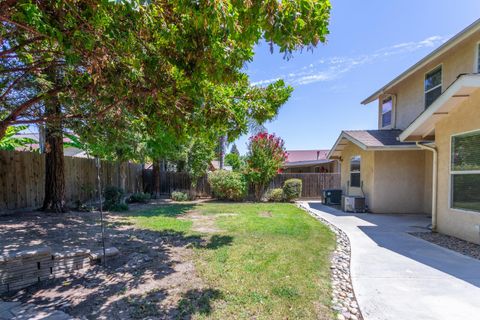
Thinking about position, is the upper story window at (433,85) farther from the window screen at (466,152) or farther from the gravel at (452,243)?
the gravel at (452,243)

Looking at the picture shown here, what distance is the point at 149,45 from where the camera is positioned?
3.59 m

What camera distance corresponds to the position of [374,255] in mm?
5086

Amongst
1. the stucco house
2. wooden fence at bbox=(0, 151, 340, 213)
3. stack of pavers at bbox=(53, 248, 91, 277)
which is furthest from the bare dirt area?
the stucco house

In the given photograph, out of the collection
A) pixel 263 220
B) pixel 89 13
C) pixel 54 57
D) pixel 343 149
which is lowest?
pixel 263 220

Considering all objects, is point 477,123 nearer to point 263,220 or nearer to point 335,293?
point 335,293

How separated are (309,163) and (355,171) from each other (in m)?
9.74

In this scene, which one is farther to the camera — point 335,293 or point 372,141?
point 372,141

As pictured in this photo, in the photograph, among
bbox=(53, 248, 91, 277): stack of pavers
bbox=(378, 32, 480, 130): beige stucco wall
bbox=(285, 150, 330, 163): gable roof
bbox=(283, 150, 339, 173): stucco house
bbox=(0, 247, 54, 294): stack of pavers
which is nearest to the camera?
bbox=(0, 247, 54, 294): stack of pavers

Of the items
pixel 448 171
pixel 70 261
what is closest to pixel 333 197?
→ pixel 448 171

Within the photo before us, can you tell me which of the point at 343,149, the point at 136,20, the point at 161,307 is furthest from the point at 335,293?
the point at 343,149

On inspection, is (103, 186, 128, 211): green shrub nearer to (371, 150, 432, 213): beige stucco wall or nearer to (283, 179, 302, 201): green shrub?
(283, 179, 302, 201): green shrub

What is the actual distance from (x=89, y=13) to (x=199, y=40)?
130 cm

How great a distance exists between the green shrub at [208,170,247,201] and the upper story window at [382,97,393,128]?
7.92 metres

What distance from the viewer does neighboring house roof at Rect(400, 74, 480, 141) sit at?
538 centimetres
